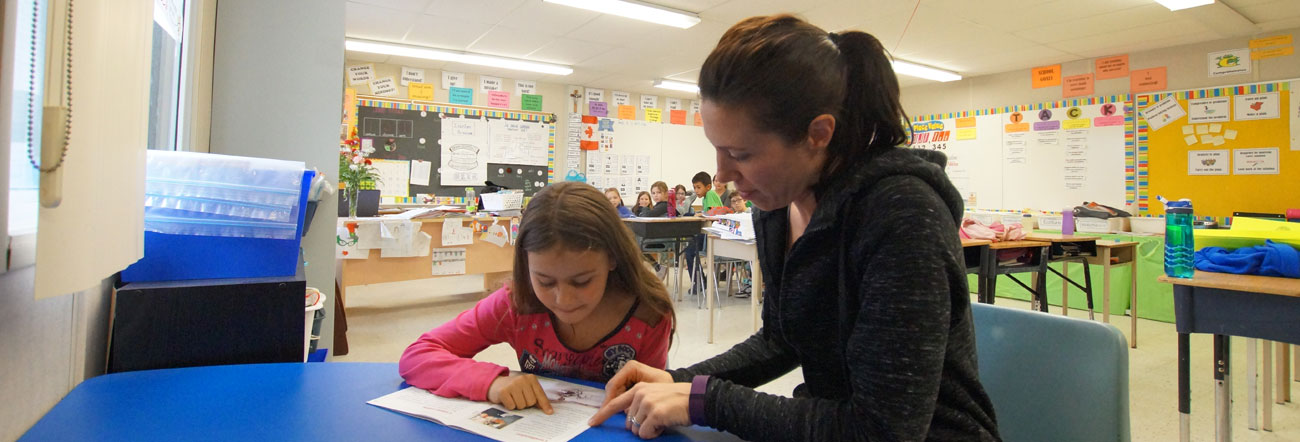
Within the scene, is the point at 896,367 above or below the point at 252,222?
below

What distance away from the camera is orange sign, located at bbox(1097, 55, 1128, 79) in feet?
16.9

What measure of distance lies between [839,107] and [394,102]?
613 centimetres

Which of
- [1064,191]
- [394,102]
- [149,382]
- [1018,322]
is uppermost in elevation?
[394,102]

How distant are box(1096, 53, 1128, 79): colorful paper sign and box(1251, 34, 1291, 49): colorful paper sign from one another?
2.70ft

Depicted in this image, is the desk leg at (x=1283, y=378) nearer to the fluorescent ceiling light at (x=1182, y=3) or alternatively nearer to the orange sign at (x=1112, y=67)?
the fluorescent ceiling light at (x=1182, y=3)

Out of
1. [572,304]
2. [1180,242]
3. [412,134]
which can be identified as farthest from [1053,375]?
[412,134]

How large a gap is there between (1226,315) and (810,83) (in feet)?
5.30

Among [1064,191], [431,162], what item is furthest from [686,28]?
[1064,191]

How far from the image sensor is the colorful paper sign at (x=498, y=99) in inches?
258

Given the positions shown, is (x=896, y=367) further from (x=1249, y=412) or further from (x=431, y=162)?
(x=431, y=162)

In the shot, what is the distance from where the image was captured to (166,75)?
1.66m

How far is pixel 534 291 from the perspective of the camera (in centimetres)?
110

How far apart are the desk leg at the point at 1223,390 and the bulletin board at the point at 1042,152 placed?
13.3 feet

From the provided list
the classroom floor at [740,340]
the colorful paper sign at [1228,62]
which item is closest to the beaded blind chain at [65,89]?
the classroom floor at [740,340]
